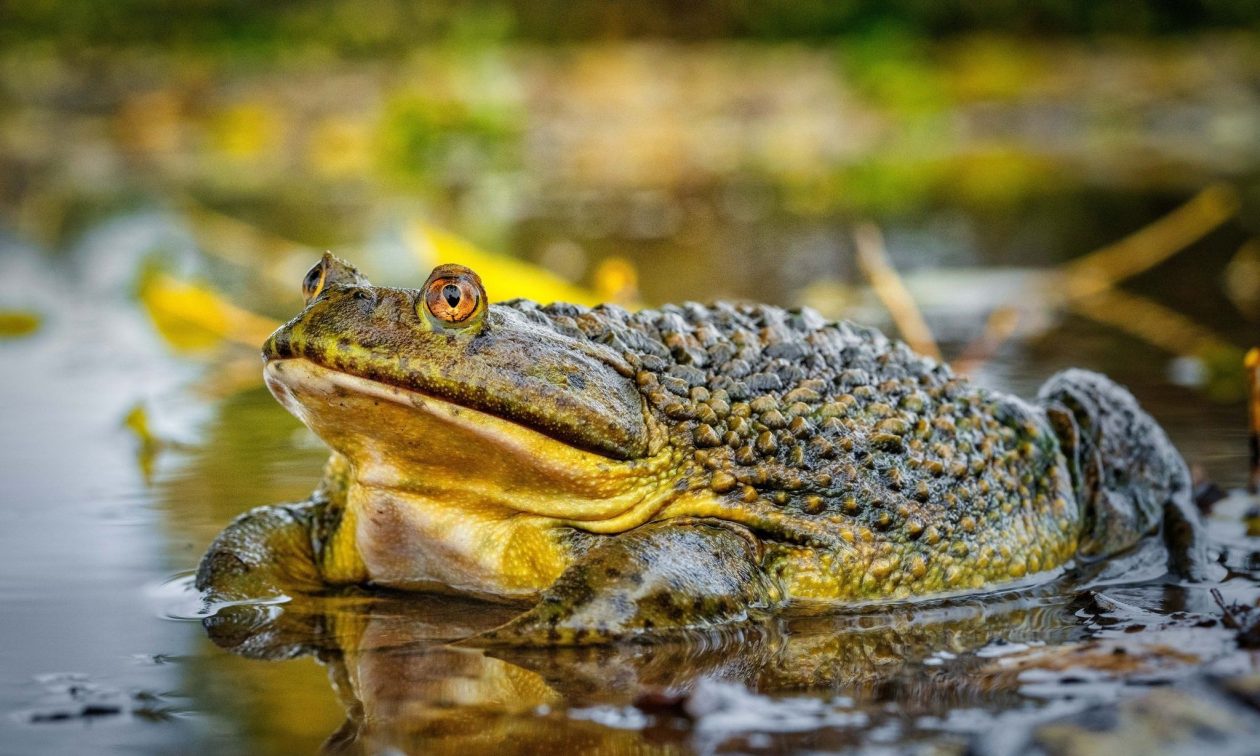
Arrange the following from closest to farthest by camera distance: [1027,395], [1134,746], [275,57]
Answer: [1134,746] → [1027,395] → [275,57]

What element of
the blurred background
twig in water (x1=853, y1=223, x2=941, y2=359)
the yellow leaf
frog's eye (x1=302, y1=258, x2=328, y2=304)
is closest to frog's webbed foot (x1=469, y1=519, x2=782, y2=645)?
the blurred background

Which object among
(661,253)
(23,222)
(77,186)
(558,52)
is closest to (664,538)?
(661,253)

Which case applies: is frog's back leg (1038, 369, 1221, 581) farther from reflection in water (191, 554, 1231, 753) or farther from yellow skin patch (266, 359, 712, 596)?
yellow skin patch (266, 359, 712, 596)

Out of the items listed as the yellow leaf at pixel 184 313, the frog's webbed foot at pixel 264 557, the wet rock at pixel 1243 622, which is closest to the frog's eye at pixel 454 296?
the frog's webbed foot at pixel 264 557

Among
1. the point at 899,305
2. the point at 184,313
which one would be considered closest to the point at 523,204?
the point at 899,305

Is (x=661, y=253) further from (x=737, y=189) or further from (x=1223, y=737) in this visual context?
(x=1223, y=737)

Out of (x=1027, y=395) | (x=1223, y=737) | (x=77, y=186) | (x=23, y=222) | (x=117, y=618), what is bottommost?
(x=1223, y=737)

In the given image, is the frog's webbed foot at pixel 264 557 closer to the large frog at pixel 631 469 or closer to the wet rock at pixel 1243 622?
the large frog at pixel 631 469
